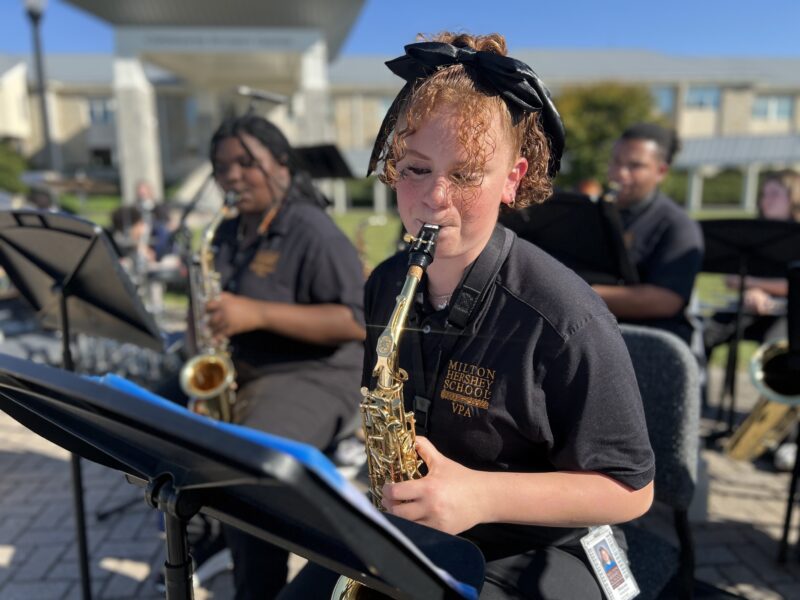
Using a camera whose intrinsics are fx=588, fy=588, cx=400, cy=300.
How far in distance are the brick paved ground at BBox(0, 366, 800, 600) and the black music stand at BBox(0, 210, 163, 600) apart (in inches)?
29.6

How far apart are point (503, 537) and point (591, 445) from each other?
1.37 feet

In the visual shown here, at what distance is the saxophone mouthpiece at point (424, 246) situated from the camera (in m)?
1.38

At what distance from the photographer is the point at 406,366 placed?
1.63 m

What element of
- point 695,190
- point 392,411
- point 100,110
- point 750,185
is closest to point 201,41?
point 392,411

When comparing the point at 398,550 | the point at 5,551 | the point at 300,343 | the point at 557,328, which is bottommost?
the point at 5,551

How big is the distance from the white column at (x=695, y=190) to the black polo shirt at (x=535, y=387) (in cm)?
3454

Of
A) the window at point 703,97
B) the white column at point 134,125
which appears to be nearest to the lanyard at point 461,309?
the white column at point 134,125

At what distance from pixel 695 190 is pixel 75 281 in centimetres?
3517

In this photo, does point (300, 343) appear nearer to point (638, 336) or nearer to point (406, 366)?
point (406, 366)

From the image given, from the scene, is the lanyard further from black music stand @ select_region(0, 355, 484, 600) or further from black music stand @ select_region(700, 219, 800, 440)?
black music stand @ select_region(700, 219, 800, 440)

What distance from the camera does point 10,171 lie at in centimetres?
2756

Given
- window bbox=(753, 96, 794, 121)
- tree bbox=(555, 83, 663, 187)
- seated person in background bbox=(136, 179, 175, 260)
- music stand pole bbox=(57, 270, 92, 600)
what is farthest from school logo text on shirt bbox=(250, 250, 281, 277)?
window bbox=(753, 96, 794, 121)

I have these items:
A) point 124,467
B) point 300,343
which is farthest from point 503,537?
point 300,343

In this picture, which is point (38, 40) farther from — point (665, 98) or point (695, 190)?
point (665, 98)
